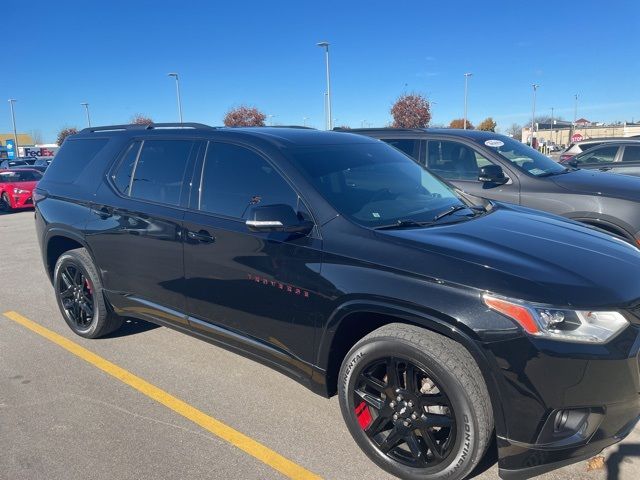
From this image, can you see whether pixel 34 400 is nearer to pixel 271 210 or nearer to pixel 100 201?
pixel 100 201

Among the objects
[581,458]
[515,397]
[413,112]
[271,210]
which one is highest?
[413,112]

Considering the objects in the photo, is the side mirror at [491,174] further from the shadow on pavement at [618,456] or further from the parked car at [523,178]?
the shadow on pavement at [618,456]

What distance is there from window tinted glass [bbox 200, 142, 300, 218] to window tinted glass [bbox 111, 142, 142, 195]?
0.90 m

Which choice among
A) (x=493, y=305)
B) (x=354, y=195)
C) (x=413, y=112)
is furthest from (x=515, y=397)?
(x=413, y=112)

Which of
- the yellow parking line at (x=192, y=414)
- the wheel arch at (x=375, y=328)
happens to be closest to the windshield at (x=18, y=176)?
the yellow parking line at (x=192, y=414)

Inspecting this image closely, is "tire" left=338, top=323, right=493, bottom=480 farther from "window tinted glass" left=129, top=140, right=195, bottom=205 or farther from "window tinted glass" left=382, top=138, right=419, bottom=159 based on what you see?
"window tinted glass" left=382, top=138, right=419, bottom=159

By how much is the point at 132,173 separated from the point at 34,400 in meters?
1.80

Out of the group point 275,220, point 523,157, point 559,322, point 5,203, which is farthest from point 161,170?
point 5,203

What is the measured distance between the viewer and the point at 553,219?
3.47 metres

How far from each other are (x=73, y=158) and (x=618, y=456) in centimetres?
478

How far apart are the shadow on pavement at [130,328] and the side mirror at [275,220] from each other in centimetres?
249

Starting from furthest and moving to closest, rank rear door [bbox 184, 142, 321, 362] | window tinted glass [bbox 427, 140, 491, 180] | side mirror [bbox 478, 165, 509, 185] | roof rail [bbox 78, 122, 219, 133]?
1. window tinted glass [bbox 427, 140, 491, 180]
2. side mirror [bbox 478, 165, 509, 185]
3. roof rail [bbox 78, 122, 219, 133]
4. rear door [bbox 184, 142, 321, 362]

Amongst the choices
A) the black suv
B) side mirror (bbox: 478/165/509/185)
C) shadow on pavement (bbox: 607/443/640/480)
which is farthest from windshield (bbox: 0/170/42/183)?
shadow on pavement (bbox: 607/443/640/480)

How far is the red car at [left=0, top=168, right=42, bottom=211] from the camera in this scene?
54.8 feet
